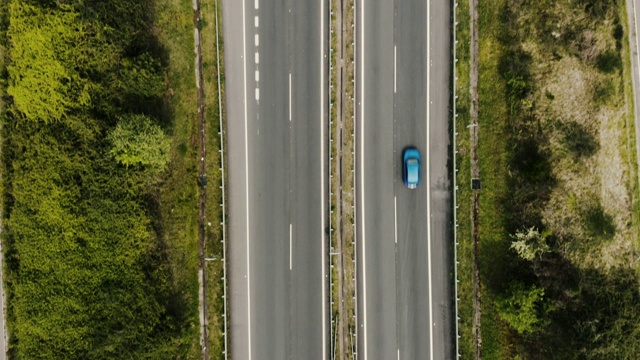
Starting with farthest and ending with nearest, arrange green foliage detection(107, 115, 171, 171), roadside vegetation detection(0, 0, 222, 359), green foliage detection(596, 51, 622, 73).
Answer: green foliage detection(596, 51, 622, 73) < roadside vegetation detection(0, 0, 222, 359) < green foliage detection(107, 115, 171, 171)

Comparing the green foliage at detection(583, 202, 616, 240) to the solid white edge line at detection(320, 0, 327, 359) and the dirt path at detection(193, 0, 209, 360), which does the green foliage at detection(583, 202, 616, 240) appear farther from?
the dirt path at detection(193, 0, 209, 360)

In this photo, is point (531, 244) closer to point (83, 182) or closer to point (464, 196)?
point (464, 196)

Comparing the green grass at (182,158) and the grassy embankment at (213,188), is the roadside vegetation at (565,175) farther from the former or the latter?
the green grass at (182,158)

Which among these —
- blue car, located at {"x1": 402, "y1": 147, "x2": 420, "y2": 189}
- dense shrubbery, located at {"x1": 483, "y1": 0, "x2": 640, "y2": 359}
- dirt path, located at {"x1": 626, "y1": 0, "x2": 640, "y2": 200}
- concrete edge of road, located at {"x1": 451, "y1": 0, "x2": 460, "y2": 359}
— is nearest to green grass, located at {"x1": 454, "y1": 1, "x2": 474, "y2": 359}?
concrete edge of road, located at {"x1": 451, "y1": 0, "x2": 460, "y2": 359}

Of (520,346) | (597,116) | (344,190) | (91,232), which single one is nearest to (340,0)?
(344,190)

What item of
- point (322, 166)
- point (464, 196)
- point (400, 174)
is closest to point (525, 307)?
point (464, 196)

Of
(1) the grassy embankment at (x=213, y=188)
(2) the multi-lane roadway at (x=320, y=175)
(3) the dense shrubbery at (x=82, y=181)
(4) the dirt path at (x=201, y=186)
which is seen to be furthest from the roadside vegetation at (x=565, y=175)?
(3) the dense shrubbery at (x=82, y=181)
